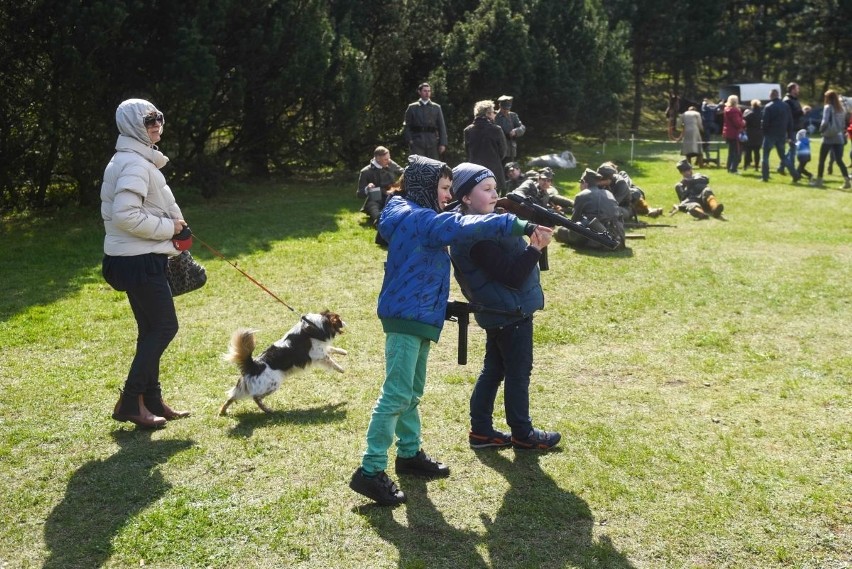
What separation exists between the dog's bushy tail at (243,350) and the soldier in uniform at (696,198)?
10.6 meters

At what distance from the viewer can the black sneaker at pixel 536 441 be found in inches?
215

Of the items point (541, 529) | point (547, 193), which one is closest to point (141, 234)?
point (541, 529)

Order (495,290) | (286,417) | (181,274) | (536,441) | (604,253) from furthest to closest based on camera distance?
(604,253)
(286,417)
(181,274)
(536,441)
(495,290)

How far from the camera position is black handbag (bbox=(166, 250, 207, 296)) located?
5.86 metres

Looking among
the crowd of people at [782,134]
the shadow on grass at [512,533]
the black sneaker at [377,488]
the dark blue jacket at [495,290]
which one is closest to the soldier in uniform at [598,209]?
the dark blue jacket at [495,290]

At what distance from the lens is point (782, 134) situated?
19.1 meters

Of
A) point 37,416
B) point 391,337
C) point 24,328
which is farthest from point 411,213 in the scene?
point 24,328

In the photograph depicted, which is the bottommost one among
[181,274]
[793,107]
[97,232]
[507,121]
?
[97,232]

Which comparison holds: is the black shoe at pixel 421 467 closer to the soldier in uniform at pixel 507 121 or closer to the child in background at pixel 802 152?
the soldier in uniform at pixel 507 121

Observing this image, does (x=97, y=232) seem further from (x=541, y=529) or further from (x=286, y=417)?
(x=541, y=529)

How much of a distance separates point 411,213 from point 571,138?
25.1 m

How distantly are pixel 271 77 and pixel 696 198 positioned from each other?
27.2 feet

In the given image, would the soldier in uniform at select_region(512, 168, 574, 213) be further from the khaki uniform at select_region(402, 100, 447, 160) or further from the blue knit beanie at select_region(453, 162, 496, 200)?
the blue knit beanie at select_region(453, 162, 496, 200)

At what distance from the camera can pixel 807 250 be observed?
12.3 meters
